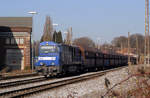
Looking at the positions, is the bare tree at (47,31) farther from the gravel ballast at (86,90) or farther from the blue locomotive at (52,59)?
the gravel ballast at (86,90)

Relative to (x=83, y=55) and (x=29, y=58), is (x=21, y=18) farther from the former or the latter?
(x=83, y=55)

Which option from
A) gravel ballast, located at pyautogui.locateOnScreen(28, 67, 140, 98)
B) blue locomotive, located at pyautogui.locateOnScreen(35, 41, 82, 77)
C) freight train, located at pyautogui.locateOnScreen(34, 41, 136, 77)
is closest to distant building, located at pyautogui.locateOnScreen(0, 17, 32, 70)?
freight train, located at pyautogui.locateOnScreen(34, 41, 136, 77)

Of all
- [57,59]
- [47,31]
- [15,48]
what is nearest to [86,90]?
[57,59]

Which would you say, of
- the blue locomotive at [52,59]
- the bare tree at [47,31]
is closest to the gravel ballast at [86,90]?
the blue locomotive at [52,59]

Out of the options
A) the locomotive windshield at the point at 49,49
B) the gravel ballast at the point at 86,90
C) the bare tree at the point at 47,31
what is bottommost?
the gravel ballast at the point at 86,90

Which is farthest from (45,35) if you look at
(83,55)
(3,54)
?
(83,55)

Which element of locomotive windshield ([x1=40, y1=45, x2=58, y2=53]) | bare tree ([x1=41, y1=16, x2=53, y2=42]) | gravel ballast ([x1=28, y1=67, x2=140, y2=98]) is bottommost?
gravel ballast ([x1=28, y1=67, x2=140, y2=98])

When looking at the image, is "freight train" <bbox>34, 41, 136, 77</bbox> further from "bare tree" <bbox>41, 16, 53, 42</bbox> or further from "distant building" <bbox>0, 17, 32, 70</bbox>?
"bare tree" <bbox>41, 16, 53, 42</bbox>

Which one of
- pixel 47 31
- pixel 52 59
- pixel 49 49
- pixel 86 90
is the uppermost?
pixel 47 31

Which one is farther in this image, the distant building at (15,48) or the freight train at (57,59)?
the distant building at (15,48)

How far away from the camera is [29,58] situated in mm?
46719

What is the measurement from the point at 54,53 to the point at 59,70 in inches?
64.5

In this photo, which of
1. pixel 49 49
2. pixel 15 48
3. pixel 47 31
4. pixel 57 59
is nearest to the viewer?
pixel 57 59

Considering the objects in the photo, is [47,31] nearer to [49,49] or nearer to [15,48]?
[15,48]
